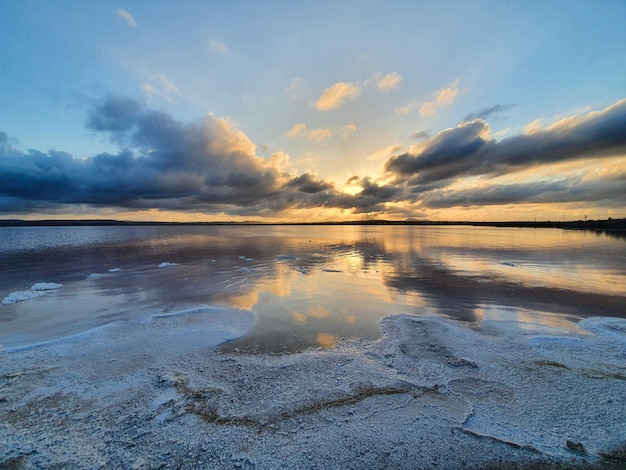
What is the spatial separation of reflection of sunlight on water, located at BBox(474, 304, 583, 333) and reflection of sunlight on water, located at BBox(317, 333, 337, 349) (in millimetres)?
5147

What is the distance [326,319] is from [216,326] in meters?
3.58

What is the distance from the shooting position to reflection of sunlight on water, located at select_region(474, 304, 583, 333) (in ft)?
26.1

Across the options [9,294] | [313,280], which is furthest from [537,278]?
[9,294]

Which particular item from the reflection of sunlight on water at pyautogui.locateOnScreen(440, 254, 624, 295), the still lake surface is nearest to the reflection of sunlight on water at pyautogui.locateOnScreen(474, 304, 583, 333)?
the still lake surface

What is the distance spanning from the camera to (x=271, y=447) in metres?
3.60

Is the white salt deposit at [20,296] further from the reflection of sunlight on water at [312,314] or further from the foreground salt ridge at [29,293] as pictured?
the reflection of sunlight on water at [312,314]

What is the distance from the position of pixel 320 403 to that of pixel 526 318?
833 cm

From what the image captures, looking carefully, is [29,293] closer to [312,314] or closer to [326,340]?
[312,314]

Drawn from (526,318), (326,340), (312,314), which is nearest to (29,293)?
(312,314)

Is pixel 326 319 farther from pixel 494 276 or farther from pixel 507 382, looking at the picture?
pixel 494 276

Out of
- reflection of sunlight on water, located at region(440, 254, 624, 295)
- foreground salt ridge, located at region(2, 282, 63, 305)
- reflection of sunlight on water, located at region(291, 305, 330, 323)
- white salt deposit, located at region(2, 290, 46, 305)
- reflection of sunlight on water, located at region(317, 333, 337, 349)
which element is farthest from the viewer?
reflection of sunlight on water, located at region(440, 254, 624, 295)

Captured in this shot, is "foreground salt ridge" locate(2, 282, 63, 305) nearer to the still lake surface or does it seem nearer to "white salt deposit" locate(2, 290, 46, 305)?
"white salt deposit" locate(2, 290, 46, 305)

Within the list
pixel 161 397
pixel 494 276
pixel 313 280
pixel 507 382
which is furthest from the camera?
pixel 494 276

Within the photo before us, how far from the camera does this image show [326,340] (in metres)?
7.08
